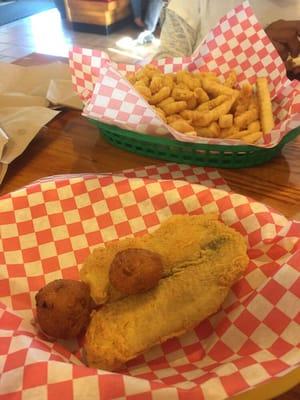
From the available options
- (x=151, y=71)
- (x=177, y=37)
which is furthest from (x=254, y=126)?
(x=177, y=37)

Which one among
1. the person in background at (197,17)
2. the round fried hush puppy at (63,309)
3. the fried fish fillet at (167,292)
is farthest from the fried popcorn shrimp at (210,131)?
the person in background at (197,17)

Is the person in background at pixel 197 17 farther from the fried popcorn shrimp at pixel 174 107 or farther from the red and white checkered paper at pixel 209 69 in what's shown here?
the fried popcorn shrimp at pixel 174 107

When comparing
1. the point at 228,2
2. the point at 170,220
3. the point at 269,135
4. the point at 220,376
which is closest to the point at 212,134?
the point at 269,135

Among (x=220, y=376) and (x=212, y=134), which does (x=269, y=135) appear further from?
(x=220, y=376)

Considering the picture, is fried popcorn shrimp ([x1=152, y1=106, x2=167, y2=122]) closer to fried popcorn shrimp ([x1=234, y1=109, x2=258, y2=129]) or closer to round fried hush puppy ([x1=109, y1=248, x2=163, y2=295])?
fried popcorn shrimp ([x1=234, y1=109, x2=258, y2=129])

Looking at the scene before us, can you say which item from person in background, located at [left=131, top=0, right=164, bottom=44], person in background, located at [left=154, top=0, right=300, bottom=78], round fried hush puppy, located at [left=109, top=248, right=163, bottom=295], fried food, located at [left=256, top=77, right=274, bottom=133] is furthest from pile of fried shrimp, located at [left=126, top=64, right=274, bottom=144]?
person in background, located at [left=131, top=0, right=164, bottom=44]

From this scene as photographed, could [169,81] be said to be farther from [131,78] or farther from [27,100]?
[27,100]
